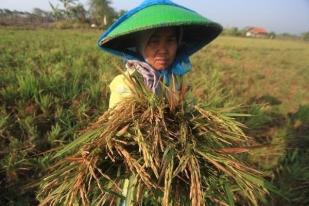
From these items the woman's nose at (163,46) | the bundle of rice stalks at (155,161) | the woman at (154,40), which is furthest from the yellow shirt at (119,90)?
the woman's nose at (163,46)

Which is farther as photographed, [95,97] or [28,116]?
[95,97]

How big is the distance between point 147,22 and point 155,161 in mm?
642

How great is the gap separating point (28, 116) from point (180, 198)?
207 cm

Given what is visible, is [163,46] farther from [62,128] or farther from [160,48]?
[62,128]

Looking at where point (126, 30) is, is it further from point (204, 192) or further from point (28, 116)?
point (28, 116)

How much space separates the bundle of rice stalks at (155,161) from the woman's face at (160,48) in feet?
1.60

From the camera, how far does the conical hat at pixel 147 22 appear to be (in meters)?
1.43

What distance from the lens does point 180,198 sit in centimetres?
112

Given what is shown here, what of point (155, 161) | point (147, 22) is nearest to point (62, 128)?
Result: point (147, 22)

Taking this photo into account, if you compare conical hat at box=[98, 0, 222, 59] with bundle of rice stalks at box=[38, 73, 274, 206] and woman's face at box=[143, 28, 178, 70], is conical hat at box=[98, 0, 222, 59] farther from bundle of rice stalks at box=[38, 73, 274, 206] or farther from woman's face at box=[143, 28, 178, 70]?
bundle of rice stalks at box=[38, 73, 274, 206]

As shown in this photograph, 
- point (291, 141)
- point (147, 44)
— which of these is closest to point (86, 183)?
point (147, 44)

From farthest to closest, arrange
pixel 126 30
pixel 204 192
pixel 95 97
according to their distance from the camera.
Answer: pixel 95 97 < pixel 126 30 < pixel 204 192

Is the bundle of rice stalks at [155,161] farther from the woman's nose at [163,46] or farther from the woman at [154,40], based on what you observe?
the woman's nose at [163,46]

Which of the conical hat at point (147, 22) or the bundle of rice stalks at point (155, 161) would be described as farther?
the conical hat at point (147, 22)
